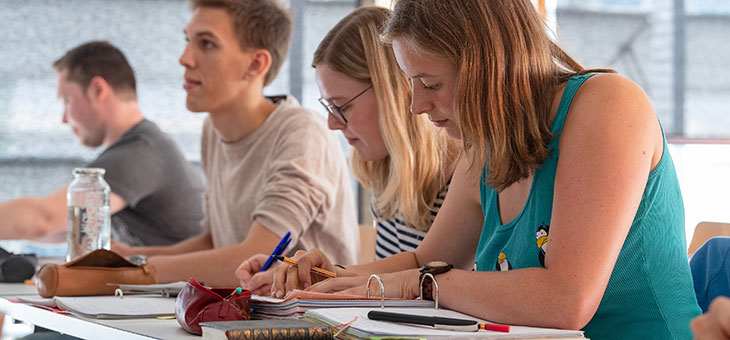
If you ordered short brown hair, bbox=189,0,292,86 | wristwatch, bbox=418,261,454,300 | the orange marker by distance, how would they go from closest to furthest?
wristwatch, bbox=418,261,454,300
the orange marker
short brown hair, bbox=189,0,292,86

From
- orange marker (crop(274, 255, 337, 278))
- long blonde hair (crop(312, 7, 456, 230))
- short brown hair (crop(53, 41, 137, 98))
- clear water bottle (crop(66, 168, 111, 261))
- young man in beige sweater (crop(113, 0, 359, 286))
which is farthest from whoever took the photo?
short brown hair (crop(53, 41, 137, 98))

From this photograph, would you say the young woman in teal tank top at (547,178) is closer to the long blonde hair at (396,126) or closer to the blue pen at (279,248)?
the blue pen at (279,248)

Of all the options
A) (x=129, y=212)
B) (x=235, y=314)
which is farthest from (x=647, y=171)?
(x=129, y=212)

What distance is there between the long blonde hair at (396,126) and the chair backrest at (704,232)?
52 centimetres

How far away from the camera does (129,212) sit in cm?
277

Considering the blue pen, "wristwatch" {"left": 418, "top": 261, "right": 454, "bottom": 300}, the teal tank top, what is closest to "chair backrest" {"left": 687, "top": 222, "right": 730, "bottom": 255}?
the teal tank top

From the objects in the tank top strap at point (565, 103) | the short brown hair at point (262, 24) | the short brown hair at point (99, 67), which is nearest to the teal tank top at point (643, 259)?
the tank top strap at point (565, 103)

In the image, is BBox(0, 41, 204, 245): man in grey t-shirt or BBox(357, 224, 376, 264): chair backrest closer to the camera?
BBox(357, 224, 376, 264): chair backrest

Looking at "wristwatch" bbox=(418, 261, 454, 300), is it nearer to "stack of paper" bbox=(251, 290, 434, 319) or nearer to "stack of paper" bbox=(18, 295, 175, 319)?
"stack of paper" bbox=(251, 290, 434, 319)

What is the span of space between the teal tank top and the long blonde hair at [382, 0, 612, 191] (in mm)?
39

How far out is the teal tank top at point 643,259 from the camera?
1.15m

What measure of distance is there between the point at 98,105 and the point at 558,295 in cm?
231

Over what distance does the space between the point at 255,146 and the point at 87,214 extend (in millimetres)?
527

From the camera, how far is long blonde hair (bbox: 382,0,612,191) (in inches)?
46.8
